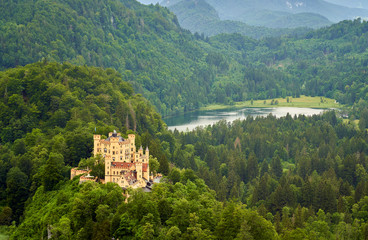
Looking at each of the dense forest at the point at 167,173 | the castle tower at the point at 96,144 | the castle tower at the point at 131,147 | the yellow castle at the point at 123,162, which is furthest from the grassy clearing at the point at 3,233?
the castle tower at the point at 131,147

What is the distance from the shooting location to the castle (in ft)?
266

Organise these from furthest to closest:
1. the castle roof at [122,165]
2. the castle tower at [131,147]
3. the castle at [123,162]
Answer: the castle tower at [131,147] < the castle roof at [122,165] < the castle at [123,162]

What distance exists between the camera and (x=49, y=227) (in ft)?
259

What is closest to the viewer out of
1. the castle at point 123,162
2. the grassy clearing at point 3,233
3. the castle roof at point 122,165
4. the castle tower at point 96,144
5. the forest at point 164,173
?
the forest at point 164,173

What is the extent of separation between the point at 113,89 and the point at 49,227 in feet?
261

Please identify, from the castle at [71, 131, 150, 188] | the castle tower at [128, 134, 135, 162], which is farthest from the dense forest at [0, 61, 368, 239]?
the castle tower at [128, 134, 135, 162]

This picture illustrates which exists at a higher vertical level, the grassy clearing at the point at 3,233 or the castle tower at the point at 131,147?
the castle tower at the point at 131,147

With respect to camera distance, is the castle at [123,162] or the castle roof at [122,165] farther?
the castle roof at [122,165]

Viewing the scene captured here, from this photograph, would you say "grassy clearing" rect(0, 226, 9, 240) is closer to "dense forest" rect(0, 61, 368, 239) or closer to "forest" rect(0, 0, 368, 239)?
"forest" rect(0, 0, 368, 239)

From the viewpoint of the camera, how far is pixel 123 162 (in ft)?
277

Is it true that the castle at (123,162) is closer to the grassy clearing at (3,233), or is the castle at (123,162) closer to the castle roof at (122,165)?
the castle roof at (122,165)

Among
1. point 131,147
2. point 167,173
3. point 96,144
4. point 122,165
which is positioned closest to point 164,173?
point 167,173

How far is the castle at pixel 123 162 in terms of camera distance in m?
81.2

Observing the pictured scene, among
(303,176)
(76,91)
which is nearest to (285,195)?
(303,176)
